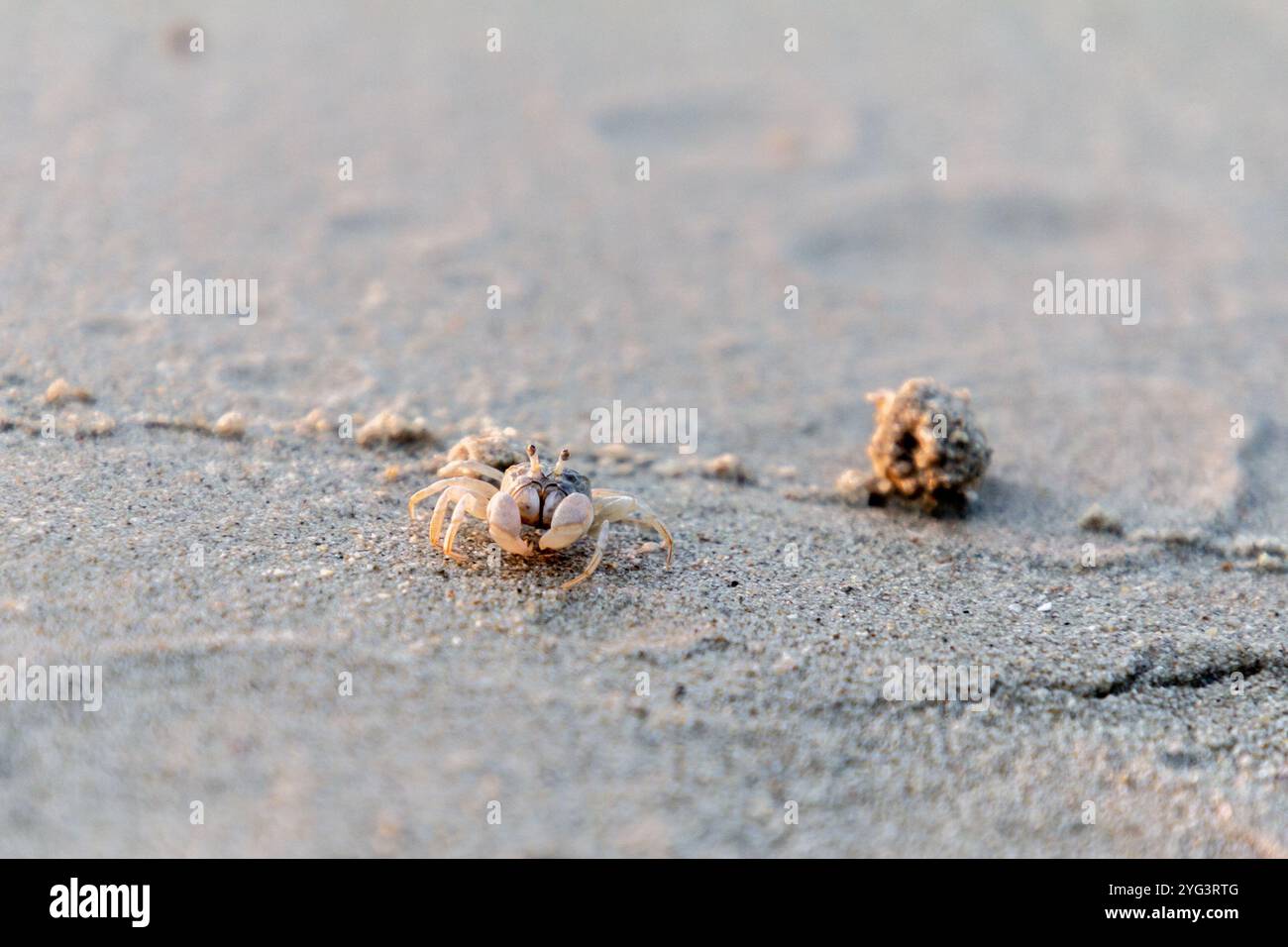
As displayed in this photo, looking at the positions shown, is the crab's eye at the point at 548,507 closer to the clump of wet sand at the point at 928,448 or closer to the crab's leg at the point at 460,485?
the crab's leg at the point at 460,485

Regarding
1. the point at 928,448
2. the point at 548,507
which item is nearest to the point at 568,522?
the point at 548,507

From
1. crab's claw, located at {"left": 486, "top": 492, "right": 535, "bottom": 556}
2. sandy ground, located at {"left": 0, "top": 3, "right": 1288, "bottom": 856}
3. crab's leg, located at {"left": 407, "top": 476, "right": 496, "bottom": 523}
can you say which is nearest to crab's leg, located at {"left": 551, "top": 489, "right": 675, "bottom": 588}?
sandy ground, located at {"left": 0, "top": 3, "right": 1288, "bottom": 856}

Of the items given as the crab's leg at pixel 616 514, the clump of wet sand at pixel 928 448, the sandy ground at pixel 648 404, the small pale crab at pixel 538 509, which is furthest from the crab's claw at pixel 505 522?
the clump of wet sand at pixel 928 448

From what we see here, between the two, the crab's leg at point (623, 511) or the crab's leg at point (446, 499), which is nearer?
the crab's leg at point (446, 499)

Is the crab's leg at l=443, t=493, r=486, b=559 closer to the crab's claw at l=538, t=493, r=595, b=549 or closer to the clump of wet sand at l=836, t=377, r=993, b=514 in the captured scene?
the crab's claw at l=538, t=493, r=595, b=549

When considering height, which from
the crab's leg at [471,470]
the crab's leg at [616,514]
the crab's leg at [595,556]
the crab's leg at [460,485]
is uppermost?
the crab's leg at [471,470]
